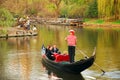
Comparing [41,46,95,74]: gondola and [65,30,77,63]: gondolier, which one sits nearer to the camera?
[41,46,95,74]: gondola

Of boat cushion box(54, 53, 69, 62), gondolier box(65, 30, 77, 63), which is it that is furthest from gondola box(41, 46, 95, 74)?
gondolier box(65, 30, 77, 63)

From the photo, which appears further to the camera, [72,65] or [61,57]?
[61,57]

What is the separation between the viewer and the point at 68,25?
74.1 meters

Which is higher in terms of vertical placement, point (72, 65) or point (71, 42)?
point (71, 42)

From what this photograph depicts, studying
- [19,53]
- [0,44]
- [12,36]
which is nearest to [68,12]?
[12,36]

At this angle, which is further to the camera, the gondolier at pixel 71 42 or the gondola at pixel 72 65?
the gondolier at pixel 71 42

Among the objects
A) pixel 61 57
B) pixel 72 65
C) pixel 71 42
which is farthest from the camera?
pixel 61 57

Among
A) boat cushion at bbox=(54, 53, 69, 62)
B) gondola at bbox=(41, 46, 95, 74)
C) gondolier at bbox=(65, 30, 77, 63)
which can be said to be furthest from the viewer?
boat cushion at bbox=(54, 53, 69, 62)

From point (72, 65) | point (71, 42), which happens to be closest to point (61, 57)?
point (71, 42)

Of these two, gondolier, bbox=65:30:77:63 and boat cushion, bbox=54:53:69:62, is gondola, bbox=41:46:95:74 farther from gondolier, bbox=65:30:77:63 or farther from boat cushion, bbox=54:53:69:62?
gondolier, bbox=65:30:77:63

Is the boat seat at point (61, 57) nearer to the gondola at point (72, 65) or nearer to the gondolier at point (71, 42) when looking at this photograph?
the gondola at point (72, 65)

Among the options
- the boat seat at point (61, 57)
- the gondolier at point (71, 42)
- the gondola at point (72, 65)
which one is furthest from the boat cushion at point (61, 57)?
the gondolier at point (71, 42)

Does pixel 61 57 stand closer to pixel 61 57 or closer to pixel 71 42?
pixel 61 57

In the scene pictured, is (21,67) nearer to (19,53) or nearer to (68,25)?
(19,53)
